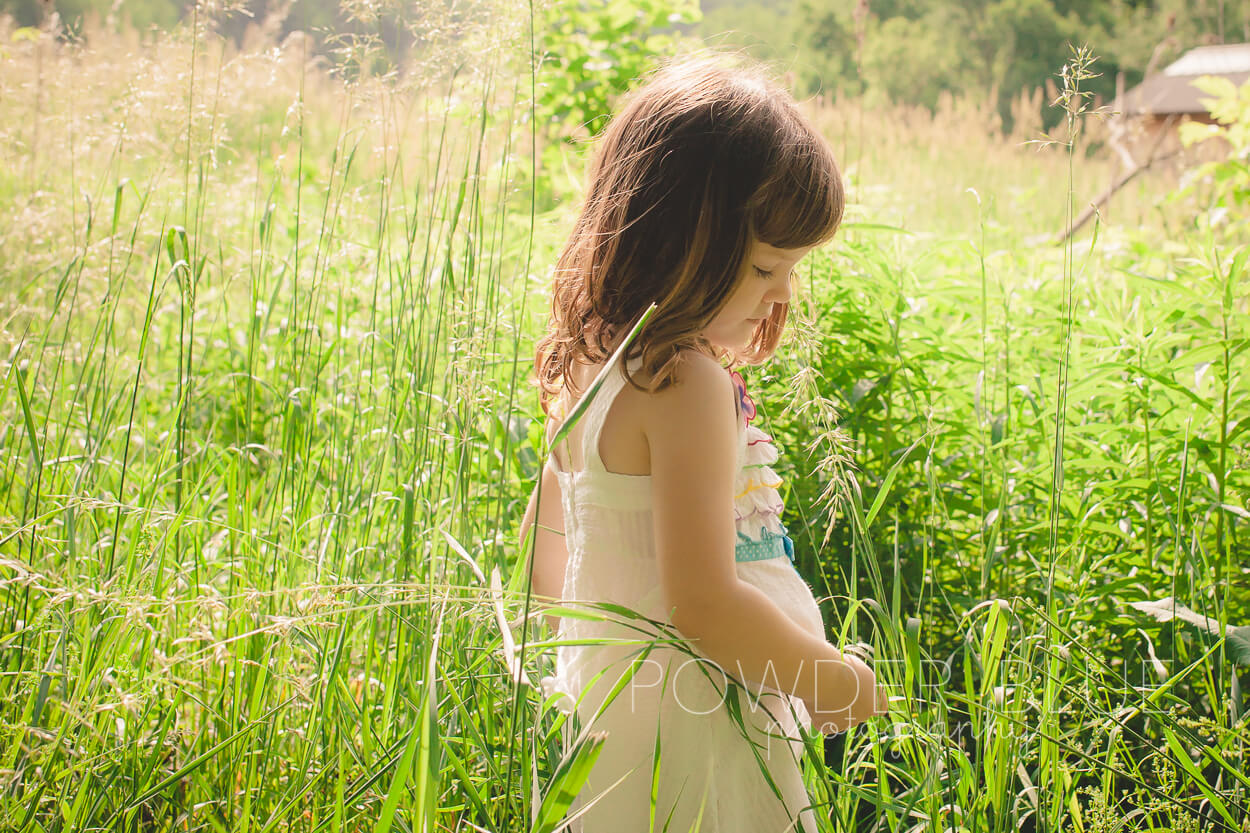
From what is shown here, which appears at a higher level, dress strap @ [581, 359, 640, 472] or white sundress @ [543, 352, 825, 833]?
dress strap @ [581, 359, 640, 472]

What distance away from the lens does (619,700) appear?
882 millimetres

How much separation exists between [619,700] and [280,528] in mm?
534

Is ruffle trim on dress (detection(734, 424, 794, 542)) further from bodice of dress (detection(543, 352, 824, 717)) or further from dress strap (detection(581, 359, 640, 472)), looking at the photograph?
dress strap (detection(581, 359, 640, 472))

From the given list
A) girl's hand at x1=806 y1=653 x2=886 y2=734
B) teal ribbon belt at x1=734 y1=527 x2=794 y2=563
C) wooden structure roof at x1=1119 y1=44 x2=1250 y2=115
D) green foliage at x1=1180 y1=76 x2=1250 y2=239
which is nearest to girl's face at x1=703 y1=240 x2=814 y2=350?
teal ribbon belt at x1=734 y1=527 x2=794 y2=563

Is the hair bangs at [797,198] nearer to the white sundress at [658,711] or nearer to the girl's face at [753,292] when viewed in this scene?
the girl's face at [753,292]

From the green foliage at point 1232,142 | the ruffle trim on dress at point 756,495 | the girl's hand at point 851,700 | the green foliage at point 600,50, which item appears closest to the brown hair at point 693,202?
the ruffle trim on dress at point 756,495

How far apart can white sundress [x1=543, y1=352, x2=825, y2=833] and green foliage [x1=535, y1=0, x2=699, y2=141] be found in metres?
2.66

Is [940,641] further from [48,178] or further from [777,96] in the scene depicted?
[48,178]

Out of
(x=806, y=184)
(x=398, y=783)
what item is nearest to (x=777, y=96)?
(x=806, y=184)

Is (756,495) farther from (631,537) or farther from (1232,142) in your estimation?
(1232,142)

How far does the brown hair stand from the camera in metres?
0.84

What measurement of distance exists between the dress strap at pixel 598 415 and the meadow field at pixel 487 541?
9 cm

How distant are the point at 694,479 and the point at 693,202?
0.86 feet

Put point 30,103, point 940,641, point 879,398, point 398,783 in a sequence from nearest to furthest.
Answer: point 398,783, point 940,641, point 879,398, point 30,103
